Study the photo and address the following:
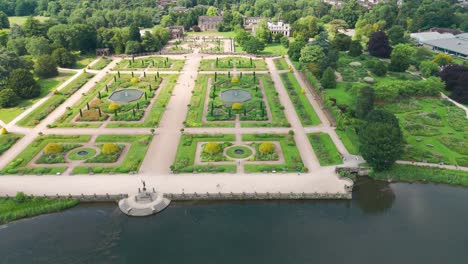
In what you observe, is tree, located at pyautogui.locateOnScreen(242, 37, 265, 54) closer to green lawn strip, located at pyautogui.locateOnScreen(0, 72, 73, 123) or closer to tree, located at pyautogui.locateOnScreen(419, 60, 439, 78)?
tree, located at pyautogui.locateOnScreen(419, 60, 439, 78)

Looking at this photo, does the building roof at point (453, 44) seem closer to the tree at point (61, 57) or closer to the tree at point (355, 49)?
the tree at point (355, 49)

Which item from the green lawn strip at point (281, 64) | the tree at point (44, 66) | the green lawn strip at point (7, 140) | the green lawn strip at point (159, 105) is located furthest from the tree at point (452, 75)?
the tree at point (44, 66)

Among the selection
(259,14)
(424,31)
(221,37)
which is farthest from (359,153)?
(259,14)

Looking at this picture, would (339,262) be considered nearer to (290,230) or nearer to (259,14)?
(290,230)

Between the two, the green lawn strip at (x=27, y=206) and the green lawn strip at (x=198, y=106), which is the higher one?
the green lawn strip at (x=198, y=106)

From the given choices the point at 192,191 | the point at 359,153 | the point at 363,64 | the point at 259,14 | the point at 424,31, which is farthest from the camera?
the point at 259,14

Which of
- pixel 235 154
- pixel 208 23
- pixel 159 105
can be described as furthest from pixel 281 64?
pixel 208 23

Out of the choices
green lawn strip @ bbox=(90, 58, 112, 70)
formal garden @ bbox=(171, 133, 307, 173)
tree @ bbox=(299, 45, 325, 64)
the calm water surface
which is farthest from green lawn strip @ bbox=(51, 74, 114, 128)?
tree @ bbox=(299, 45, 325, 64)
